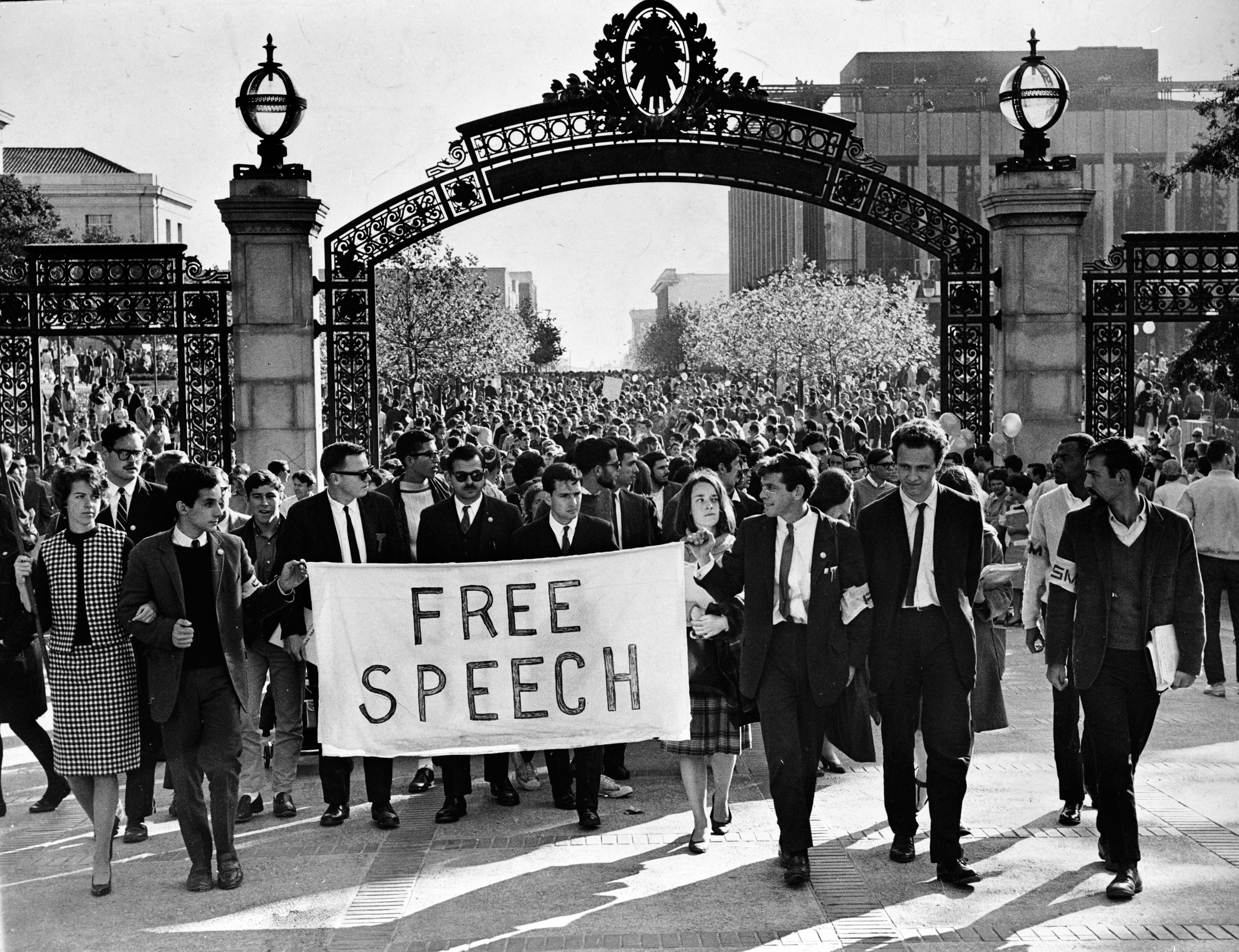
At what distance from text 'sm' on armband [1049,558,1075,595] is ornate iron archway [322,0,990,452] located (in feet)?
27.9

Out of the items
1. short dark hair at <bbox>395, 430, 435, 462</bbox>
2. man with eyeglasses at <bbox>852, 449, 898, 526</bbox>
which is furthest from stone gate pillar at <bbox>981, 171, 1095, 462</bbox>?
short dark hair at <bbox>395, 430, 435, 462</bbox>

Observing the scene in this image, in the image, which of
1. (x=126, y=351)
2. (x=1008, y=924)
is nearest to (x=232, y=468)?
(x=1008, y=924)

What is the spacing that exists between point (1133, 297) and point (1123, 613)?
29.6 feet

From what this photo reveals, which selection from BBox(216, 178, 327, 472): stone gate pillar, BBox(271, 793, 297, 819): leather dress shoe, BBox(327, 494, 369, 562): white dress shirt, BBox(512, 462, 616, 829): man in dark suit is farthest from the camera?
BBox(216, 178, 327, 472): stone gate pillar

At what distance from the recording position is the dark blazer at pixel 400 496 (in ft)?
28.4

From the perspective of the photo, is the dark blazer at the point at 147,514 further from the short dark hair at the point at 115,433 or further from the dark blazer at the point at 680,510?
the dark blazer at the point at 680,510

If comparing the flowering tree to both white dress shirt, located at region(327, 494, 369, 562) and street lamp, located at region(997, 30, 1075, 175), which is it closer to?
street lamp, located at region(997, 30, 1075, 175)

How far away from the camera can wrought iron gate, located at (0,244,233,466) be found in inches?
587

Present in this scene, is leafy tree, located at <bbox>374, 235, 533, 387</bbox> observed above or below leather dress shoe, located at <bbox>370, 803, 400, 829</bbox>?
above

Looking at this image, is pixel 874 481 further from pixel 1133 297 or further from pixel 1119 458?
pixel 1119 458

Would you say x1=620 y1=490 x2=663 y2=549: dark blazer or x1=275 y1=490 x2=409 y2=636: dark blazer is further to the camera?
x1=620 y1=490 x2=663 y2=549: dark blazer

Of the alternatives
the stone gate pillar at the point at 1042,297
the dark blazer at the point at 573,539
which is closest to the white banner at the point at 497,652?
the dark blazer at the point at 573,539

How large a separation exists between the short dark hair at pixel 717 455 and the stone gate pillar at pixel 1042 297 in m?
5.48

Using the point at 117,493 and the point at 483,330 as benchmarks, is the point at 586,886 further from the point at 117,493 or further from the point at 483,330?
the point at 483,330
